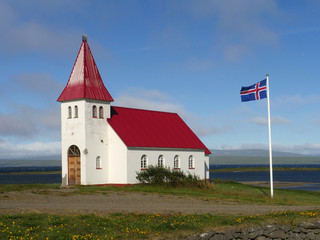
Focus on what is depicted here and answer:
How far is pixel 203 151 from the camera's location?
48.8m

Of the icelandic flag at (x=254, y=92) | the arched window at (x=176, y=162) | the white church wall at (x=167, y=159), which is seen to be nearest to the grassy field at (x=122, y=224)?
the icelandic flag at (x=254, y=92)

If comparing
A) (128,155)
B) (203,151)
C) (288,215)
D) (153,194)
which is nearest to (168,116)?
(203,151)

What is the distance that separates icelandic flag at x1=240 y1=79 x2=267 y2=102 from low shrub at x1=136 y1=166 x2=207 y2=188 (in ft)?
27.7

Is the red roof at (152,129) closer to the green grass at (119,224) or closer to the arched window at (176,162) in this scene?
the arched window at (176,162)

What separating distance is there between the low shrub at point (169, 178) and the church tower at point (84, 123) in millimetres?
4852

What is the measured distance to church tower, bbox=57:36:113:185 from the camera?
38938 mm

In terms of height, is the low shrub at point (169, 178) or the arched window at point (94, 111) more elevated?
the arched window at point (94, 111)

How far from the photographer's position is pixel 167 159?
144 feet

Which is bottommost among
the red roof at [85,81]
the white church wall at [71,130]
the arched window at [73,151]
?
the arched window at [73,151]

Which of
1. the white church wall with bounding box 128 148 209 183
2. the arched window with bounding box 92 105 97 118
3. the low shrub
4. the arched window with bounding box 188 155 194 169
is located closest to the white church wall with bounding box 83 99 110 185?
the arched window with bounding box 92 105 97 118

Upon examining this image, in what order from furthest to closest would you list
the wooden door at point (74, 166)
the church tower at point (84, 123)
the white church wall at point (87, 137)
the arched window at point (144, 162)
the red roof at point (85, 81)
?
the arched window at point (144, 162)
the red roof at point (85, 81)
the wooden door at point (74, 166)
the church tower at point (84, 123)
the white church wall at point (87, 137)

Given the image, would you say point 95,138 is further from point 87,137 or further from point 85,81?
point 85,81

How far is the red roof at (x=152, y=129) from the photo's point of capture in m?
41.4

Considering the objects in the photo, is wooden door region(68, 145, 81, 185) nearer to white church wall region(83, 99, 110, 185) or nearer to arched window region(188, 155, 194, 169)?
white church wall region(83, 99, 110, 185)
